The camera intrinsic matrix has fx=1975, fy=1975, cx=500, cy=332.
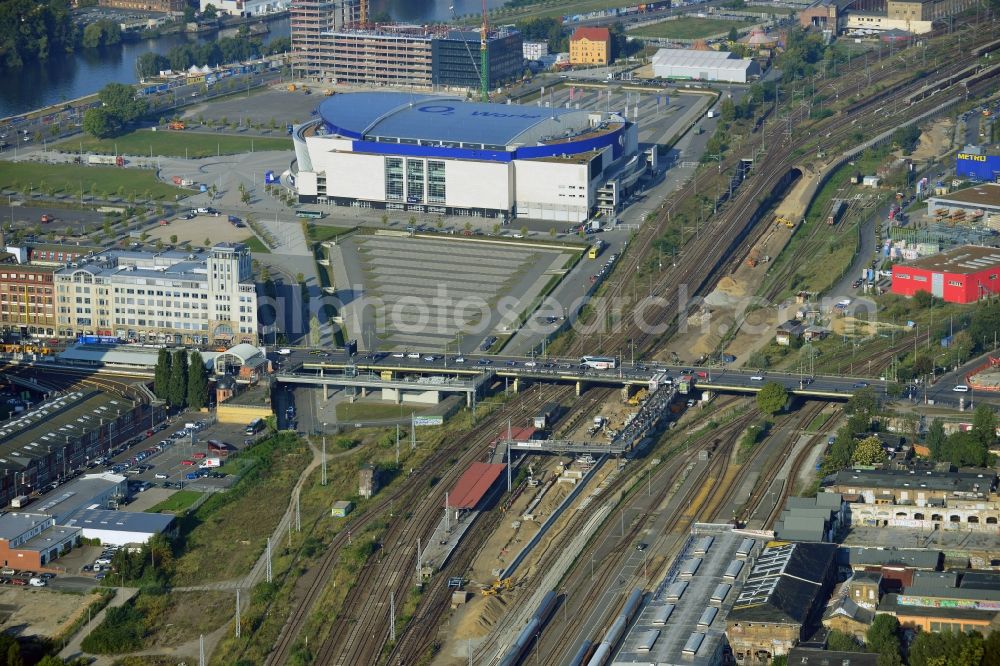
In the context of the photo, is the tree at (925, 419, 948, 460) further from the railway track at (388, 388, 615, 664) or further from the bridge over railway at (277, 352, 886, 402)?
the railway track at (388, 388, 615, 664)

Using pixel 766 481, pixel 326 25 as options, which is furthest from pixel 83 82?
pixel 766 481

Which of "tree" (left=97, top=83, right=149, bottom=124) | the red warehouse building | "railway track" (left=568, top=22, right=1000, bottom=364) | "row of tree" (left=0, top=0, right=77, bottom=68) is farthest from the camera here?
"row of tree" (left=0, top=0, right=77, bottom=68)

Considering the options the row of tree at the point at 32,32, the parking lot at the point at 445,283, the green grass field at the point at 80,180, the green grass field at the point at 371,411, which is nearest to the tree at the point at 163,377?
the green grass field at the point at 371,411

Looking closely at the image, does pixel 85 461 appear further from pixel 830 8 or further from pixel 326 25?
pixel 830 8

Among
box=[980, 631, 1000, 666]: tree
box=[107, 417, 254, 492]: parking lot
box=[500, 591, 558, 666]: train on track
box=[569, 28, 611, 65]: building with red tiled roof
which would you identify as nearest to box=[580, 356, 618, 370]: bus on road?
box=[107, 417, 254, 492]: parking lot

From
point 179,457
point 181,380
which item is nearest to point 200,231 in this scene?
point 181,380

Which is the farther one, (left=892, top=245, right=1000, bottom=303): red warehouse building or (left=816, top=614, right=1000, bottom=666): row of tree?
(left=892, top=245, right=1000, bottom=303): red warehouse building
